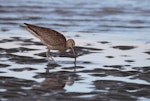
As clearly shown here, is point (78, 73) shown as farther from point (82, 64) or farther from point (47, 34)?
point (47, 34)

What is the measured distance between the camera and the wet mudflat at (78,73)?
8.66 metres

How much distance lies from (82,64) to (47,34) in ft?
3.69

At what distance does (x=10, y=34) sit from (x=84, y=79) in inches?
313

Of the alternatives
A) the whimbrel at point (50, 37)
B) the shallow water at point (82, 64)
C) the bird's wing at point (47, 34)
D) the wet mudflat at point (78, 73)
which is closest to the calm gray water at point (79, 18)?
the shallow water at point (82, 64)

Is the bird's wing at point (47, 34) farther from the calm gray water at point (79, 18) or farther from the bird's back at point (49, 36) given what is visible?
the calm gray water at point (79, 18)

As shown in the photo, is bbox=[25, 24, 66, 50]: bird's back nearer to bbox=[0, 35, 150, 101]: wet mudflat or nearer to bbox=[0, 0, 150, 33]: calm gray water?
bbox=[0, 35, 150, 101]: wet mudflat

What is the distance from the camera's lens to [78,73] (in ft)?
35.5

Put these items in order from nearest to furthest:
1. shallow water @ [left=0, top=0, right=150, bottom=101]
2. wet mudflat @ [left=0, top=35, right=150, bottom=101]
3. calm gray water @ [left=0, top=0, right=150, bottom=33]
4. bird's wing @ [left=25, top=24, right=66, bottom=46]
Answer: wet mudflat @ [left=0, top=35, right=150, bottom=101]
shallow water @ [left=0, top=0, right=150, bottom=101]
bird's wing @ [left=25, top=24, right=66, bottom=46]
calm gray water @ [left=0, top=0, right=150, bottom=33]

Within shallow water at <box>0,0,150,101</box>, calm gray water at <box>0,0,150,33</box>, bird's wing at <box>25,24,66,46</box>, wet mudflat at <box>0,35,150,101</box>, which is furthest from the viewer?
calm gray water at <box>0,0,150,33</box>

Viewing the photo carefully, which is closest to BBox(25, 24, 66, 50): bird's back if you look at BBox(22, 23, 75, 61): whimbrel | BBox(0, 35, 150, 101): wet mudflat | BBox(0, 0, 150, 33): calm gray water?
BBox(22, 23, 75, 61): whimbrel

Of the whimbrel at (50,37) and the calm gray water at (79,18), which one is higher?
the whimbrel at (50,37)

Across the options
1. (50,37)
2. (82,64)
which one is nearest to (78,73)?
(82,64)

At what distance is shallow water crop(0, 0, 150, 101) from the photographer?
8828mm

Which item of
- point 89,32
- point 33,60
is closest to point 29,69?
point 33,60
